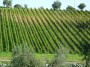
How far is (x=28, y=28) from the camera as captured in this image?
243ft

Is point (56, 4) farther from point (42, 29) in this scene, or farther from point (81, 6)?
point (42, 29)

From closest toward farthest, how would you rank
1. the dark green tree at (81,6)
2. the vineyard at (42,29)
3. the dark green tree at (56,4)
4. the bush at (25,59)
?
the bush at (25,59), the vineyard at (42,29), the dark green tree at (81,6), the dark green tree at (56,4)

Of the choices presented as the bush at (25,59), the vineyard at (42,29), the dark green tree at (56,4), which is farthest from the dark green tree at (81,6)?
the bush at (25,59)

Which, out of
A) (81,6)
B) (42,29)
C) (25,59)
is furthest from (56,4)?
(25,59)

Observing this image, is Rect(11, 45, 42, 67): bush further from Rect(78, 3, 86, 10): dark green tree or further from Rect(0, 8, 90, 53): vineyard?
Rect(78, 3, 86, 10): dark green tree

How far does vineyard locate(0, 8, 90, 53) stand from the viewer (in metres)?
65.6

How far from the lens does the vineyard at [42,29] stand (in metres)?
65.6

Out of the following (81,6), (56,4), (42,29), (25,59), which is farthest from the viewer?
(56,4)

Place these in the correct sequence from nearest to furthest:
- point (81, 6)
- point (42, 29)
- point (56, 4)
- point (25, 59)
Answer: point (25, 59), point (42, 29), point (81, 6), point (56, 4)

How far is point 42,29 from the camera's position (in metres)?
74.5

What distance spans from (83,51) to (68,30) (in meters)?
36.0

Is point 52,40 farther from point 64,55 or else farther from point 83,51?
point 64,55

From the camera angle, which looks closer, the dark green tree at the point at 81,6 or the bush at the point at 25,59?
the bush at the point at 25,59

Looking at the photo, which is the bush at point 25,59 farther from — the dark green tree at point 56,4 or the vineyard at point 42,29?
the dark green tree at point 56,4
